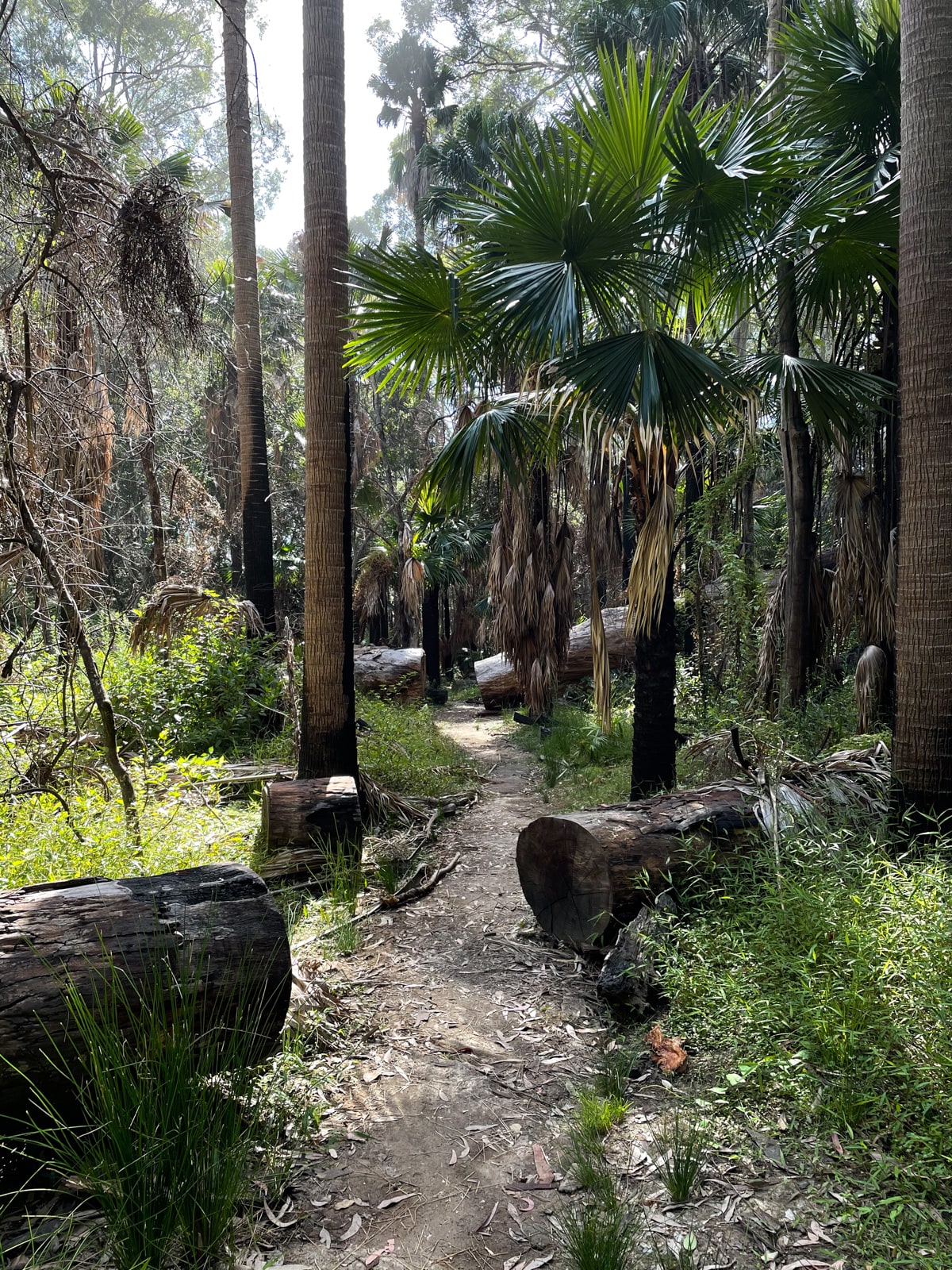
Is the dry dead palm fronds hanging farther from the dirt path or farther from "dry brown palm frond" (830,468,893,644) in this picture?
the dirt path

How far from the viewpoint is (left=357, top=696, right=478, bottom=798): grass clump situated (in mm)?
7945

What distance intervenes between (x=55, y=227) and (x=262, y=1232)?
15.2 ft

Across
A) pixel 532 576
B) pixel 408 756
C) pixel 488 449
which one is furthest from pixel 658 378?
pixel 532 576

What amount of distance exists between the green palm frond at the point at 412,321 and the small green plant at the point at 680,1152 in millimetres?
4815

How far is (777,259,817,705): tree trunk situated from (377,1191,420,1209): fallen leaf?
5361 millimetres

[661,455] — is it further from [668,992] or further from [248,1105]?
[248,1105]

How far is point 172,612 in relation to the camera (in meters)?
8.67

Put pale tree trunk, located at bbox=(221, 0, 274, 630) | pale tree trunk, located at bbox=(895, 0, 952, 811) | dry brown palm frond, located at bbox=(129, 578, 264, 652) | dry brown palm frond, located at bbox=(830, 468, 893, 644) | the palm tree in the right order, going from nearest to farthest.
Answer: pale tree trunk, located at bbox=(895, 0, 952, 811) → dry brown palm frond, located at bbox=(830, 468, 893, 644) → dry brown palm frond, located at bbox=(129, 578, 264, 652) → pale tree trunk, located at bbox=(221, 0, 274, 630) → the palm tree

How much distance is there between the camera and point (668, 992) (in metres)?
3.45

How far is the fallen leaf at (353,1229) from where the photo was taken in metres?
2.36

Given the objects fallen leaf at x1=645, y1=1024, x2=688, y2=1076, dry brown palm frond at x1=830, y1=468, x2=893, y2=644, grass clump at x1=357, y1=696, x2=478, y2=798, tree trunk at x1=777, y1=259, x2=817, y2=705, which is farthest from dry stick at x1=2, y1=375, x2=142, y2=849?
dry brown palm frond at x1=830, y1=468, x2=893, y2=644

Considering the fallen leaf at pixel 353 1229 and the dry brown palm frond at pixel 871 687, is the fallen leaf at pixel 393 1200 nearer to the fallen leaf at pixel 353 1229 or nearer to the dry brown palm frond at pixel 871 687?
the fallen leaf at pixel 353 1229

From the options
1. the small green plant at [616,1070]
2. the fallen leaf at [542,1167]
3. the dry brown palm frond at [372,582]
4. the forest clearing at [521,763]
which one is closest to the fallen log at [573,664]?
the forest clearing at [521,763]

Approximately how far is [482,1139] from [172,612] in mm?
7056
